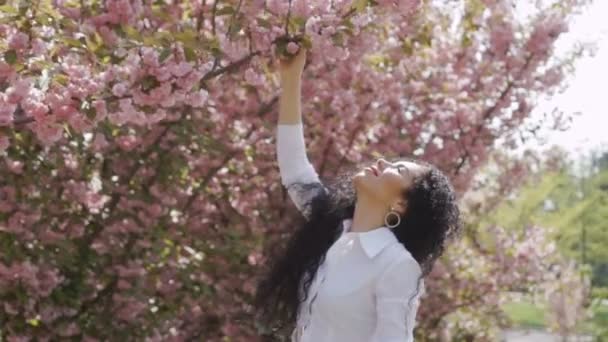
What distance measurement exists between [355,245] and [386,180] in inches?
6.6

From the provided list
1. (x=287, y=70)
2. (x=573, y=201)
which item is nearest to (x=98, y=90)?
(x=287, y=70)

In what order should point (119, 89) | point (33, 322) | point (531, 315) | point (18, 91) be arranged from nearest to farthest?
point (18, 91) < point (119, 89) < point (33, 322) < point (531, 315)

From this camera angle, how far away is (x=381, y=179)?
8.71ft

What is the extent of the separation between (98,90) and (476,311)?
4765 millimetres

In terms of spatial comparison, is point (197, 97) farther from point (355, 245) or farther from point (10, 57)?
point (355, 245)

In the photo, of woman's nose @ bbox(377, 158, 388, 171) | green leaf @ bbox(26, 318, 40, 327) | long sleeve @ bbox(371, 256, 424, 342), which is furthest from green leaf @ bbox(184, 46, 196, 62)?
green leaf @ bbox(26, 318, 40, 327)

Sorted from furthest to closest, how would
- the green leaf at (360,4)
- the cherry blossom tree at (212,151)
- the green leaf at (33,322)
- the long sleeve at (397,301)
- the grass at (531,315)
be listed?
the grass at (531,315), the green leaf at (33,322), the cherry blossom tree at (212,151), the green leaf at (360,4), the long sleeve at (397,301)

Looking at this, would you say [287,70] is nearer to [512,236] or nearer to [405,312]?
[405,312]

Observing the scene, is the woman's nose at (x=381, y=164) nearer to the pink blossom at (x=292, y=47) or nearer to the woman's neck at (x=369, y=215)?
the woman's neck at (x=369, y=215)

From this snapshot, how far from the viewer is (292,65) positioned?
287cm

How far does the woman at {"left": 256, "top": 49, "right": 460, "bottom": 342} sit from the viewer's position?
8.26 feet

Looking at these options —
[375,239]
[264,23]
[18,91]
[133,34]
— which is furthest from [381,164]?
[18,91]

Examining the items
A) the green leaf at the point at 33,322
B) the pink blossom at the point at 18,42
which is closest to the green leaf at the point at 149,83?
the pink blossom at the point at 18,42

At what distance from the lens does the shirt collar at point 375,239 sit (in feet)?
8.43
